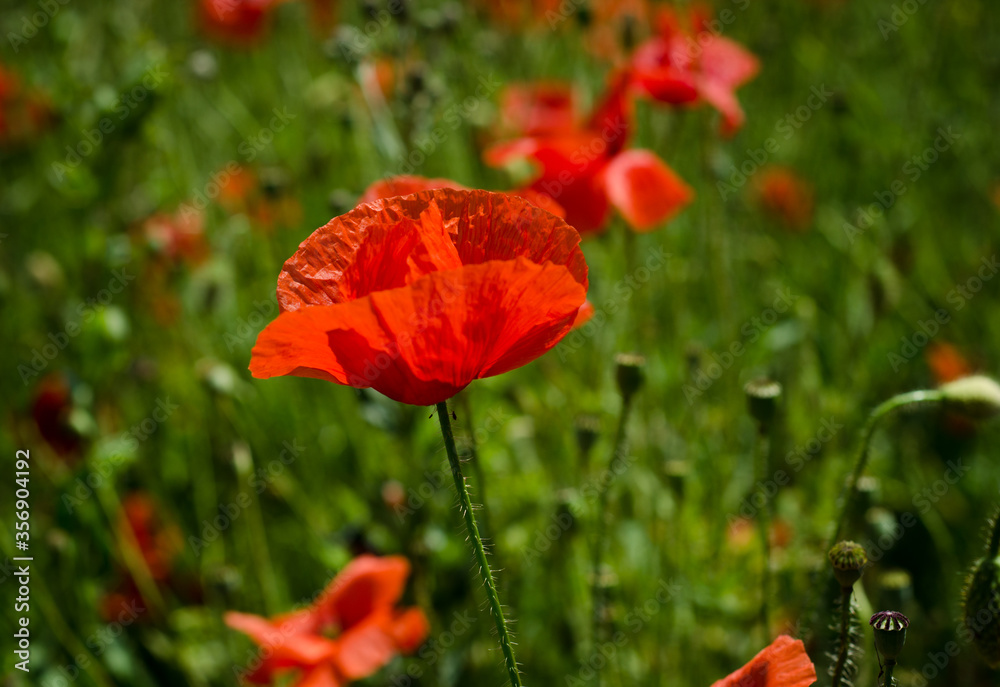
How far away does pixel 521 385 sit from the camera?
2.44 metres

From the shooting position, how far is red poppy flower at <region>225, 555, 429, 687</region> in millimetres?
1449

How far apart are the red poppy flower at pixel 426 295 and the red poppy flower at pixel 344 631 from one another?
0.65m

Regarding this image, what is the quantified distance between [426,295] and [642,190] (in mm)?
1059

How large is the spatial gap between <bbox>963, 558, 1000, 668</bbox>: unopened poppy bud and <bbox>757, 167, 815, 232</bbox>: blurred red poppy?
7.39ft

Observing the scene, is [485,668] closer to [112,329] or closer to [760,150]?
[112,329]

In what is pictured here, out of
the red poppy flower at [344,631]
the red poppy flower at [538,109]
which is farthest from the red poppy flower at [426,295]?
the red poppy flower at [538,109]

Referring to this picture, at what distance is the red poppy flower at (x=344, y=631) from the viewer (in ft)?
4.75

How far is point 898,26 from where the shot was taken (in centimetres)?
315

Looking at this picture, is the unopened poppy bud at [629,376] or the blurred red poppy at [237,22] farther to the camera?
the blurred red poppy at [237,22]

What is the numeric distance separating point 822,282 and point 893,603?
1.83 meters

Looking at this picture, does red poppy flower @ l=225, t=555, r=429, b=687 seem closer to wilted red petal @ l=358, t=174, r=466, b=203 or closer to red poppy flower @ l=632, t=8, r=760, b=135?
wilted red petal @ l=358, t=174, r=466, b=203

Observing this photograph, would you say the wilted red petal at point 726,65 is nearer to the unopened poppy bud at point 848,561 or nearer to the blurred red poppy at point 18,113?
the unopened poppy bud at point 848,561

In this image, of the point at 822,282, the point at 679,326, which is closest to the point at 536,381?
the point at 679,326

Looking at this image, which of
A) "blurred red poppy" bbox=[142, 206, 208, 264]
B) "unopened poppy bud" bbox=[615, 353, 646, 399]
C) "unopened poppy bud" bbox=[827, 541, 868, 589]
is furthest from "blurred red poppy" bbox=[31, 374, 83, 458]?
"unopened poppy bud" bbox=[827, 541, 868, 589]
